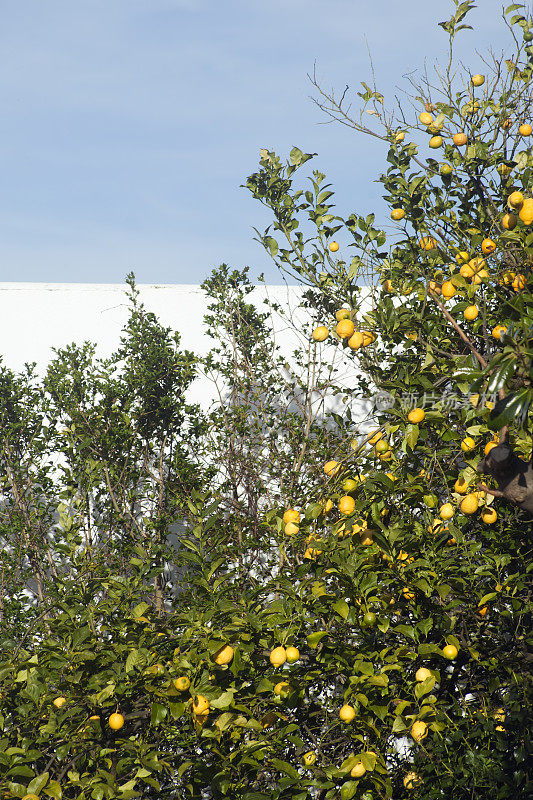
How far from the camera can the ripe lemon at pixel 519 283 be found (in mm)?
2291

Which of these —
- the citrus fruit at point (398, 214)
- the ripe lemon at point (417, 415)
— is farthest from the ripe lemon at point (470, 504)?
the citrus fruit at point (398, 214)

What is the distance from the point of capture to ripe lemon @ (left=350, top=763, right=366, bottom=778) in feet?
5.76

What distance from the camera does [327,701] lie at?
83.8 inches

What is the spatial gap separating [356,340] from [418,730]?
1366mm

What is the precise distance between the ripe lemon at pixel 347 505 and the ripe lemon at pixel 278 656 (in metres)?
0.49

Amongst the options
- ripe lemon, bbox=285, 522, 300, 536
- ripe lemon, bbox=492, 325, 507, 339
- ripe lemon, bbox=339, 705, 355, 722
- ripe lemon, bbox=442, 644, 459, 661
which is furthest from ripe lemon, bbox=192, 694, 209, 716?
ripe lemon, bbox=492, 325, 507, 339

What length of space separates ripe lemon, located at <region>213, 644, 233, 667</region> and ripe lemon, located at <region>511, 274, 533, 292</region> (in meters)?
1.63

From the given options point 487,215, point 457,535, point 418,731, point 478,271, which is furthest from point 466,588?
point 487,215

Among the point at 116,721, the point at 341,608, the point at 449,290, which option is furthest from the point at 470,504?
the point at 116,721

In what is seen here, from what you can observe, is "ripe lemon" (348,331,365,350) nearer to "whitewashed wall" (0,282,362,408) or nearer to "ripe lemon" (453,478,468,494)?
"ripe lemon" (453,478,468,494)

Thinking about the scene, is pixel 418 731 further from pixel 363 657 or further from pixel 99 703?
pixel 99 703

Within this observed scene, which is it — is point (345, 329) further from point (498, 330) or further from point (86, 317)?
point (86, 317)

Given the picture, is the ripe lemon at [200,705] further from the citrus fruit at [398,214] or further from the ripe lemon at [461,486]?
the citrus fruit at [398,214]

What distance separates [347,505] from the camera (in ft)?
6.87
